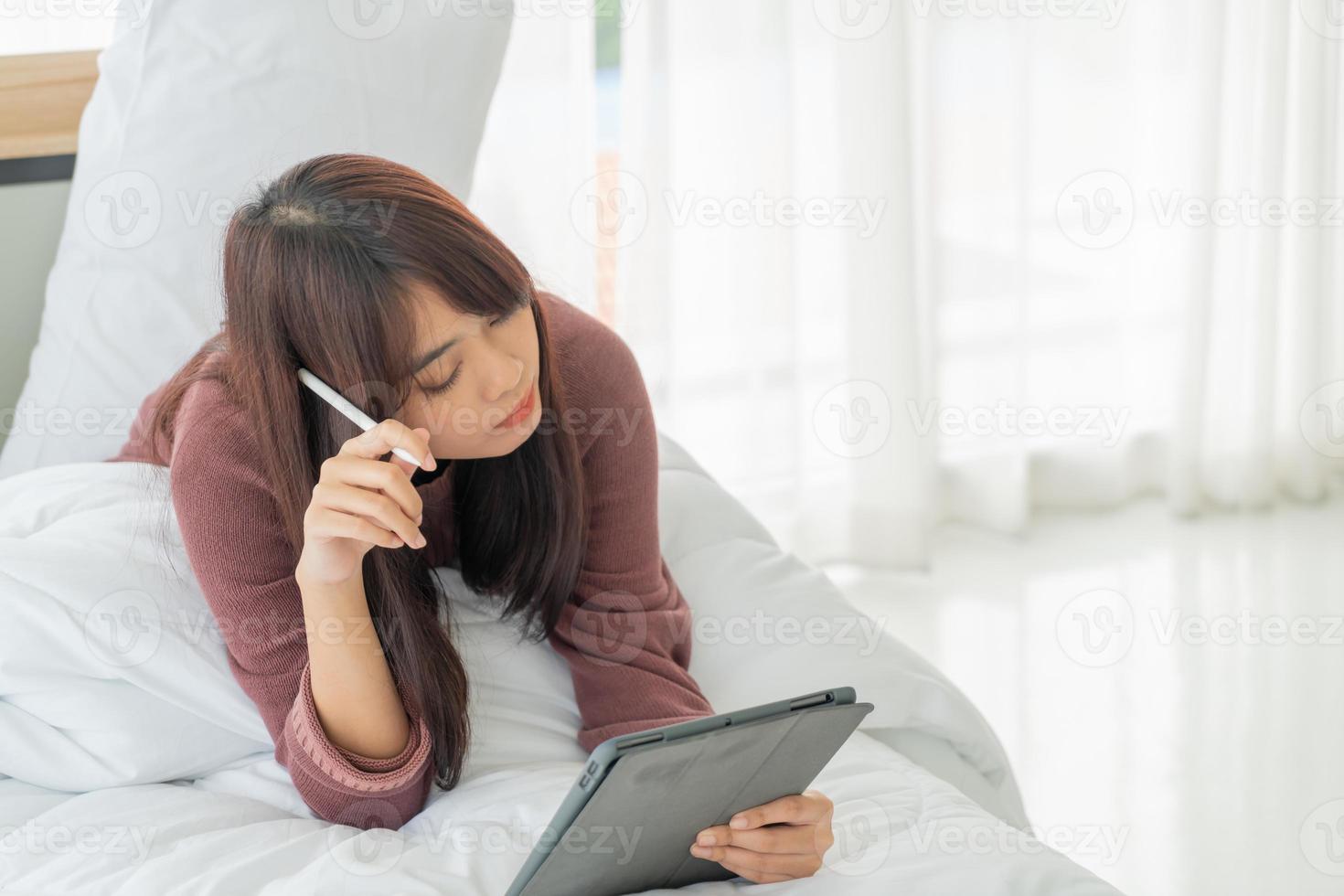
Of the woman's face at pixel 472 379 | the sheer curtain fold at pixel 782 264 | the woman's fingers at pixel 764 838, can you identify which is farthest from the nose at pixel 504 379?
the sheer curtain fold at pixel 782 264

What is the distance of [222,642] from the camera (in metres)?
1.07

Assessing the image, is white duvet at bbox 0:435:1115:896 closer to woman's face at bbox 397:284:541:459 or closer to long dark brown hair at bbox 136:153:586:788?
long dark brown hair at bbox 136:153:586:788

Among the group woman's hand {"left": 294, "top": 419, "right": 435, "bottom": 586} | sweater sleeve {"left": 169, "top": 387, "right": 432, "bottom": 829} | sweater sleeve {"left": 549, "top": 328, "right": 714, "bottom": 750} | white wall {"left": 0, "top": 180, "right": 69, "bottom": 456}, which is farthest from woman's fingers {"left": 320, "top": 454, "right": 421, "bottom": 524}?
white wall {"left": 0, "top": 180, "right": 69, "bottom": 456}

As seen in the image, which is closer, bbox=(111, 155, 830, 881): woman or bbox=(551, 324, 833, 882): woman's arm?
bbox=(111, 155, 830, 881): woman

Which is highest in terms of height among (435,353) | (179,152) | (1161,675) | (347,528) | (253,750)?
(179,152)

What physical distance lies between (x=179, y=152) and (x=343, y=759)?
73cm

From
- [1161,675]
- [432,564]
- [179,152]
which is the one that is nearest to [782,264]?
[1161,675]

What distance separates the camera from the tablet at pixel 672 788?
2.56 ft

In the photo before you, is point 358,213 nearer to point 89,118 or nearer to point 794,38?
point 89,118

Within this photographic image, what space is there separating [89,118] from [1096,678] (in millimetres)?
1461

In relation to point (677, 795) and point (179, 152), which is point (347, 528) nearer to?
point (677, 795)

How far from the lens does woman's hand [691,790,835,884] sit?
896mm

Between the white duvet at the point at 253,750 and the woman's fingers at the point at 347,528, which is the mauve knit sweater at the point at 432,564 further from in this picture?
the woman's fingers at the point at 347,528

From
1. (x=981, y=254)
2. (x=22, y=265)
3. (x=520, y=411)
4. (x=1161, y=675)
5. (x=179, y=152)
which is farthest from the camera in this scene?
(x=981, y=254)
